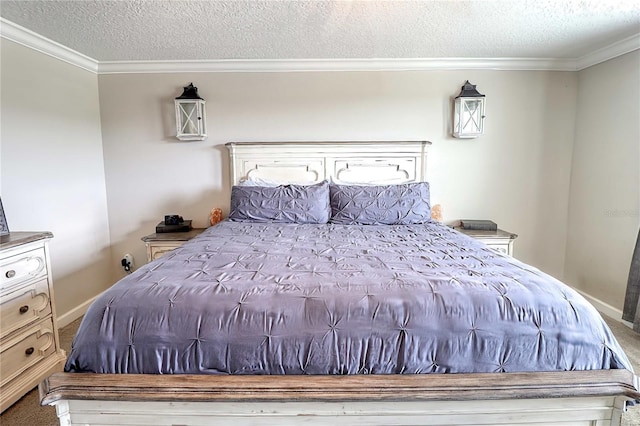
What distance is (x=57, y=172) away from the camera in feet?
8.16

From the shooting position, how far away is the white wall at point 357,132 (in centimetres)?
296

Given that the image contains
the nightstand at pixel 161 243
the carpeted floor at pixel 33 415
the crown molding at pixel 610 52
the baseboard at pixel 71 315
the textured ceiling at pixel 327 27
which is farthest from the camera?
the nightstand at pixel 161 243

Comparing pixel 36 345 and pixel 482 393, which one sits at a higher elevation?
pixel 482 393

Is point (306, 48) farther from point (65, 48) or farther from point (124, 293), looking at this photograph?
point (124, 293)

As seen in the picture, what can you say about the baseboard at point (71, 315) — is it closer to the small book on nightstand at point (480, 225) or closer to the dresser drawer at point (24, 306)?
the dresser drawer at point (24, 306)

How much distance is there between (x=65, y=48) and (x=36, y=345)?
225 centimetres

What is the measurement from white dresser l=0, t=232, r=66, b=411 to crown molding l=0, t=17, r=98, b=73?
4.60 ft

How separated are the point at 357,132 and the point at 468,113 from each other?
1.04 metres

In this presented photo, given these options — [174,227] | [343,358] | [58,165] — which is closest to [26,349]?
[174,227]

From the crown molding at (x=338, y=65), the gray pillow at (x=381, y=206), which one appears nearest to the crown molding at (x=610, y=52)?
the crown molding at (x=338, y=65)

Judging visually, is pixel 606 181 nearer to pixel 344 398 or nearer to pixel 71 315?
pixel 344 398

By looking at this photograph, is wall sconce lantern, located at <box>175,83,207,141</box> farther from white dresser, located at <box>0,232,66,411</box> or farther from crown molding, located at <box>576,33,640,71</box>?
crown molding, located at <box>576,33,640,71</box>

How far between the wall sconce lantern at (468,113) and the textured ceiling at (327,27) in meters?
0.33

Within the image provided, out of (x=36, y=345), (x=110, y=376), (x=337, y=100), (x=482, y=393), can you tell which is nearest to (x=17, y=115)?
(x=36, y=345)
